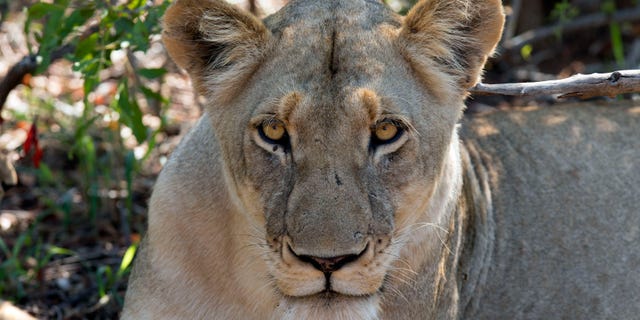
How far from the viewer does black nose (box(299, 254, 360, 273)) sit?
2.71m

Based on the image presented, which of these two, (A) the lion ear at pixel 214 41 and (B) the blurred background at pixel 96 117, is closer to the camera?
(A) the lion ear at pixel 214 41

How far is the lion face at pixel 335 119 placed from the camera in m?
2.81

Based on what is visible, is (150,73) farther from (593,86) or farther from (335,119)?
(593,86)

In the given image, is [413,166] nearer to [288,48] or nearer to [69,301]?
[288,48]

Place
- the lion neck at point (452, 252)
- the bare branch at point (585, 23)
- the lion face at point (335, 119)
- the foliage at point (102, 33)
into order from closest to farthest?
1. the lion face at point (335, 119)
2. the lion neck at point (452, 252)
3. the foliage at point (102, 33)
4. the bare branch at point (585, 23)

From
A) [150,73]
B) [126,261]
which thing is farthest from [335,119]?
[126,261]

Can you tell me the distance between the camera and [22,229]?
5.14 metres

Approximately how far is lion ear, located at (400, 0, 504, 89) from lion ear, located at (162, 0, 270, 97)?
18.4 inches

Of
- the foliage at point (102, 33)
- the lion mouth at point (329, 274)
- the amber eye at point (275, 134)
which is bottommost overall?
the foliage at point (102, 33)

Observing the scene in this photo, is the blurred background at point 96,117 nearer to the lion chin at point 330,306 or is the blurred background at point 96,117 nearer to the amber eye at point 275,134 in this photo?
the amber eye at point 275,134

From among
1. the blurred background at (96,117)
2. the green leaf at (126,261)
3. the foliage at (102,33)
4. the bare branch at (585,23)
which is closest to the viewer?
the foliage at (102,33)

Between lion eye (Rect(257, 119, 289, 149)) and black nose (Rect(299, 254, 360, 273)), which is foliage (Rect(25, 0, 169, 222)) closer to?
lion eye (Rect(257, 119, 289, 149))

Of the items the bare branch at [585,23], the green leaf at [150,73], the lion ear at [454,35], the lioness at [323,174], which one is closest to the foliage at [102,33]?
the green leaf at [150,73]

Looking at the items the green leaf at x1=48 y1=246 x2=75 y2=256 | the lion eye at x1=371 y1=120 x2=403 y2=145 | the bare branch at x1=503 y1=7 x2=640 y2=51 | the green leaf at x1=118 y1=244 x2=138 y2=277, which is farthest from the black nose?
the bare branch at x1=503 y1=7 x2=640 y2=51
